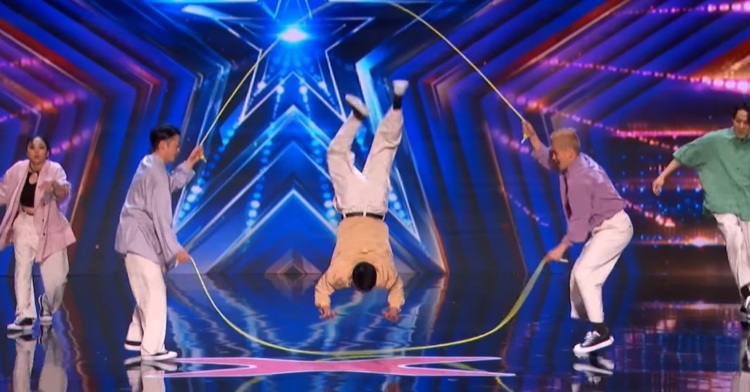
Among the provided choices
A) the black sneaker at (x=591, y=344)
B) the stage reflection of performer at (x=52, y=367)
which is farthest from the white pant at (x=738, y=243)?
the stage reflection of performer at (x=52, y=367)

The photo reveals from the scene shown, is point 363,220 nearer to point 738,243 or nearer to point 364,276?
point 364,276

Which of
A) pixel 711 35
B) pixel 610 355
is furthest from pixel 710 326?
pixel 711 35

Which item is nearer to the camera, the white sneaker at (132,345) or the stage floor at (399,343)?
the stage floor at (399,343)

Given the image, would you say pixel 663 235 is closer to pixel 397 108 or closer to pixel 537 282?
pixel 537 282

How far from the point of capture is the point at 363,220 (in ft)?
18.6

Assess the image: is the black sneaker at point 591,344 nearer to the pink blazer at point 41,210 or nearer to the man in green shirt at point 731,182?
the man in green shirt at point 731,182

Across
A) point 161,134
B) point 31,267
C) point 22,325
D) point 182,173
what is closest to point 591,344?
point 182,173

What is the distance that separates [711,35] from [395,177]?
312 cm

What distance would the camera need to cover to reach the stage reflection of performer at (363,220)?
5504mm

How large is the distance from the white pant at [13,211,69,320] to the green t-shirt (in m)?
3.80

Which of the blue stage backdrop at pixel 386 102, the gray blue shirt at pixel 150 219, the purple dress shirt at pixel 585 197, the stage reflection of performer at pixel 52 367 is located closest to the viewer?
the stage reflection of performer at pixel 52 367

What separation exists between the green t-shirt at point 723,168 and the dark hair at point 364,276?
2431 mm

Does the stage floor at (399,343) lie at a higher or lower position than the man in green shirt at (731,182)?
lower

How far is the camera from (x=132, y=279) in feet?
18.0
